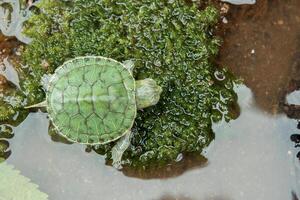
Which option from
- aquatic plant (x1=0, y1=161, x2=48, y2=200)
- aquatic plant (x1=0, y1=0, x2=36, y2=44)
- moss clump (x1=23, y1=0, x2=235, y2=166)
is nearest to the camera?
aquatic plant (x1=0, y1=161, x2=48, y2=200)

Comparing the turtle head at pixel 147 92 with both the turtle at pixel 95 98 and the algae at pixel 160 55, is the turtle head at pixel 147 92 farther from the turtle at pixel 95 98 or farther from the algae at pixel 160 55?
the algae at pixel 160 55

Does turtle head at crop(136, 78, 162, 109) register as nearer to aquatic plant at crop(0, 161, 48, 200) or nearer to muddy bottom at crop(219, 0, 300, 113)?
muddy bottom at crop(219, 0, 300, 113)

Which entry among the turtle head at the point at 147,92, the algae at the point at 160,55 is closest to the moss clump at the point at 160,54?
the algae at the point at 160,55

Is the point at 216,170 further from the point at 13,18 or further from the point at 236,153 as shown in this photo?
the point at 13,18

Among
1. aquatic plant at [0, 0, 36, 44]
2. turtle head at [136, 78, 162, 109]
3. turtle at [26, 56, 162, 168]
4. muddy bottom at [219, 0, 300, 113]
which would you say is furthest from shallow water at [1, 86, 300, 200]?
aquatic plant at [0, 0, 36, 44]

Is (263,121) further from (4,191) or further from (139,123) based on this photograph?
(4,191)

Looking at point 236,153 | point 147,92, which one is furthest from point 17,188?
point 236,153

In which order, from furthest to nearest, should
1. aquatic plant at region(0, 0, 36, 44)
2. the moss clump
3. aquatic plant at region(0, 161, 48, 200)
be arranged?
1. aquatic plant at region(0, 0, 36, 44)
2. the moss clump
3. aquatic plant at region(0, 161, 48, 200)
